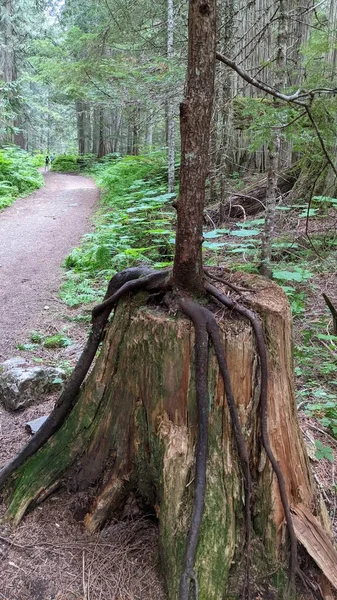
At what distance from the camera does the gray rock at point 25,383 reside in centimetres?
371

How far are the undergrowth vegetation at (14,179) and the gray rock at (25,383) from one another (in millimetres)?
10516

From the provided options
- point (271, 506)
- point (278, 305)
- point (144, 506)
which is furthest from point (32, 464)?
point (278, 305)

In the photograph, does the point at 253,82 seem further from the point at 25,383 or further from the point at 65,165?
the point at 65,165

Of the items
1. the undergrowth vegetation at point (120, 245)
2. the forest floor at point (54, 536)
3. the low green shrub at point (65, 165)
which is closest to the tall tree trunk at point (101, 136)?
the low green shrub at point (65, 165)

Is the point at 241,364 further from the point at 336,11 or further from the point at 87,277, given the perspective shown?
the point at 336,11

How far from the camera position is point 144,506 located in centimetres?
232

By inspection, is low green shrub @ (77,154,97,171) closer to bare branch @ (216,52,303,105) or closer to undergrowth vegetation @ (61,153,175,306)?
undergrowth vegetation @ (61,153,175,306)

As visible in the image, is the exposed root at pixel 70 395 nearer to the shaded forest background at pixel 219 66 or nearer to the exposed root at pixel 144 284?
the exposed root at pixel 144 284

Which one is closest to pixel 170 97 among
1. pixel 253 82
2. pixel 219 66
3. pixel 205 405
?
pixel 219 66

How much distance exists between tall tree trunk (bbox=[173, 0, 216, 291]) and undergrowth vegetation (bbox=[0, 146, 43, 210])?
12492 millimetres

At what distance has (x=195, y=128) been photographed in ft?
6.23

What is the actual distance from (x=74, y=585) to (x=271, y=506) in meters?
1.00

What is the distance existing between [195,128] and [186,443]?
1.46 meters

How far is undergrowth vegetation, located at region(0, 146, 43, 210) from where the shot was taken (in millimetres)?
14424
